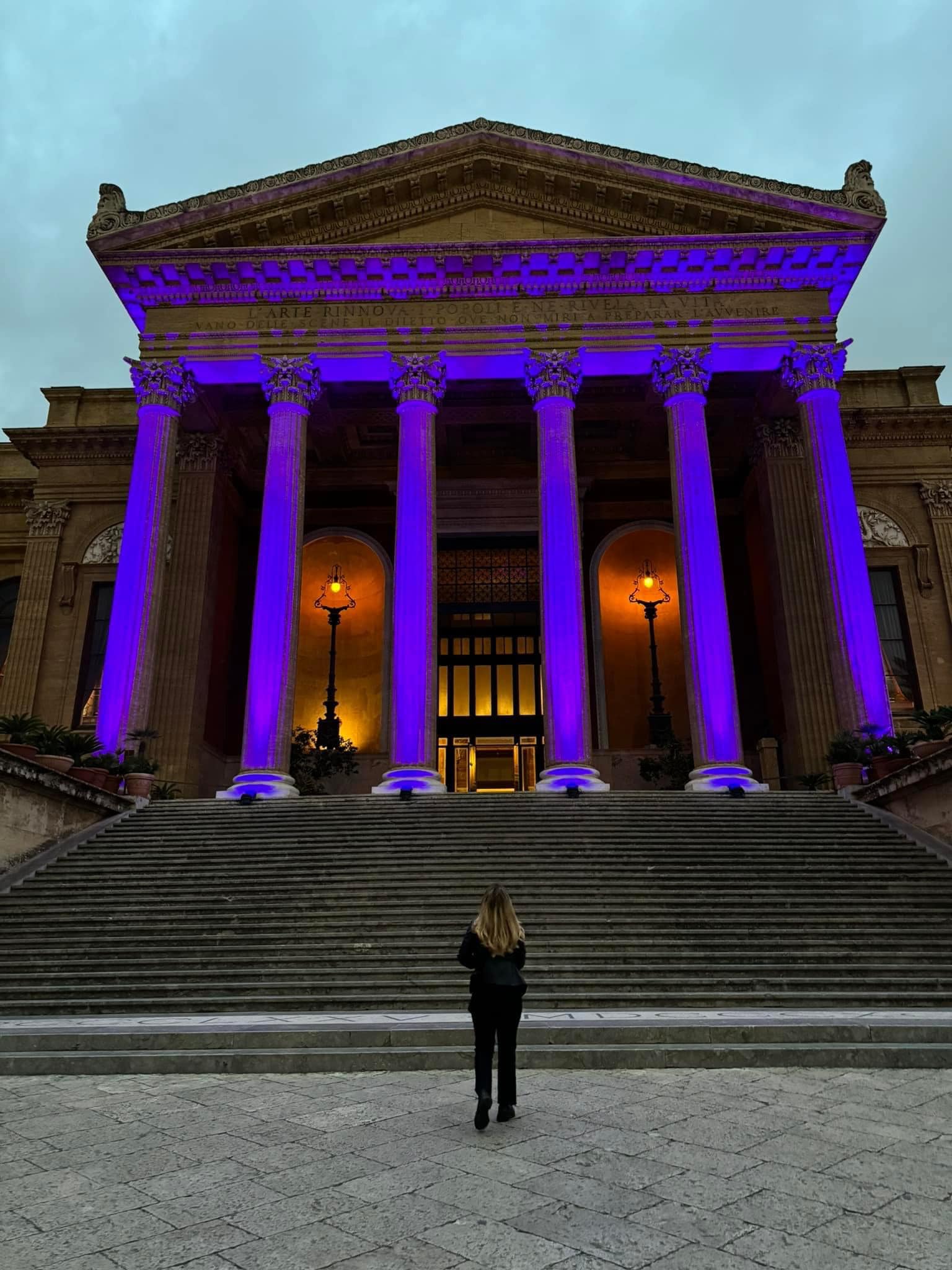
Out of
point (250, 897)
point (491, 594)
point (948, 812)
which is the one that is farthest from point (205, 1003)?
point (491, 594)

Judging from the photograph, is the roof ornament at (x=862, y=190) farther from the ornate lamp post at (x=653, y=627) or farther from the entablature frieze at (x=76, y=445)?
the entablature frieze at (x=76, y=445)

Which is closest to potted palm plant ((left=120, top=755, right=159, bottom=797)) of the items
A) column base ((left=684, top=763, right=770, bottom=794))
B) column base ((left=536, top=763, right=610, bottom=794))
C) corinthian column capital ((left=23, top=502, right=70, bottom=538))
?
column base ((left=536, top=763, right=610, bottom=794))

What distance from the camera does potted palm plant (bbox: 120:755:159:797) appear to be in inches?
668

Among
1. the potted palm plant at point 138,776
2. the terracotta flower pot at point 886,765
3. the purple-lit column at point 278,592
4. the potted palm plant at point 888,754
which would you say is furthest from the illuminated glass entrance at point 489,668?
the terracotta flower pot at point 886,765

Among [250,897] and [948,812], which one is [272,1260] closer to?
[250,897]

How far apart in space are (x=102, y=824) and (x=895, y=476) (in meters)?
24.1

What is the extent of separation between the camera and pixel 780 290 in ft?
71.2

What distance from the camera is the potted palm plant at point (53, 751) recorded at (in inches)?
580

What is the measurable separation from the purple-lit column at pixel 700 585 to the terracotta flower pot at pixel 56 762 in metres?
11.9

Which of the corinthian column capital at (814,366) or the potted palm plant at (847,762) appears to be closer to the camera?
the potted palm plant at (847,762)

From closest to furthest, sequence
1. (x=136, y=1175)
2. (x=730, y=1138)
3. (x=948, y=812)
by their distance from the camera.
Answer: (x=136, y=1175) → (x=730, y=1138) → (x=948, y=812)

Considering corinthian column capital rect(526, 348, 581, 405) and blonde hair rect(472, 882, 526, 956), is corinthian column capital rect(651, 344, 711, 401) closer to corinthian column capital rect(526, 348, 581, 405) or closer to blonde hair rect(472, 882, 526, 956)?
corinthian column capital rect(526, 348, 581, 405)

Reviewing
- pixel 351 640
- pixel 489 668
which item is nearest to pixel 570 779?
pixel 489 668

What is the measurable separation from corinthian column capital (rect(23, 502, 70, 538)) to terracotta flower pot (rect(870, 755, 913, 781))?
23.9 m
